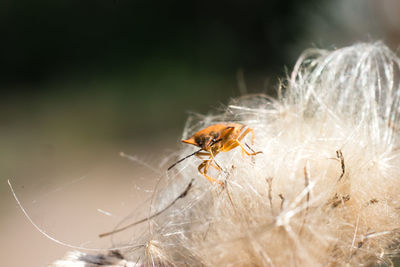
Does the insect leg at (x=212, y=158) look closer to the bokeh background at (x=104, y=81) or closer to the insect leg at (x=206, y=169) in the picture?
the insect leg at (x=206, y=169)

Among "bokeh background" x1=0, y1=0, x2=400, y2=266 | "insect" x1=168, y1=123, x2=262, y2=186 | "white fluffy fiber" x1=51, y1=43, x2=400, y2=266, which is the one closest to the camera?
"white fluffy fiber" x1=51, y1=43, x2=400, y2=266

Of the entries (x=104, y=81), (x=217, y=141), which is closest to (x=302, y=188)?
(x=217, y=141)

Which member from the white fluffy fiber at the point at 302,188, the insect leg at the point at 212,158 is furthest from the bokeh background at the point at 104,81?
the insect leg at the point at 212,158

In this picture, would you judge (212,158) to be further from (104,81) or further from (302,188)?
(104,81)

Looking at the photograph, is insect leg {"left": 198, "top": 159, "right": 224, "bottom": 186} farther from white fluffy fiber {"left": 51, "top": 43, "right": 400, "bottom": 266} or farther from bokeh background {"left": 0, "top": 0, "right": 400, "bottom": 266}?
bokeh background {"left": 0, "top": 0, "right": 400, "bottom": 266}

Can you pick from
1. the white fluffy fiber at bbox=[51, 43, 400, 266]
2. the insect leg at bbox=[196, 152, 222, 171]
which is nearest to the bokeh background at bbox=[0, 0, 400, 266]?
the white fluffy fiber at bbox=[51, 43, 400, 266]

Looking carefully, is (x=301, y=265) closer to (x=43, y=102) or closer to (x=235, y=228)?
(x=235, y=228)
